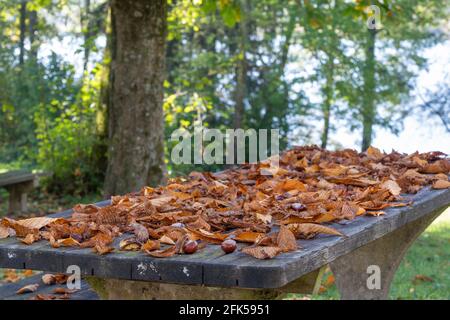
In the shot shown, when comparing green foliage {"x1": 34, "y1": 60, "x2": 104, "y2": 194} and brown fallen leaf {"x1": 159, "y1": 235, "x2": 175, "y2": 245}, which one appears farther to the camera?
green foliage {"x1": 34, "y1": 60, "x2": 104, "y2": 194}

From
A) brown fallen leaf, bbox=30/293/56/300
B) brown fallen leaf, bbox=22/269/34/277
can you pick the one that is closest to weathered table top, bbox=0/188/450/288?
brown fallen leaf, bbox=30/293/56/300

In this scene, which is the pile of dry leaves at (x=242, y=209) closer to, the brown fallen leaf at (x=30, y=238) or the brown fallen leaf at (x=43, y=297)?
the brown fallen leaf at (x=30, y=238)

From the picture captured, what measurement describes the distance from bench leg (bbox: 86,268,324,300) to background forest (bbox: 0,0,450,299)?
154 inches

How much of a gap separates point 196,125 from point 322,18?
9.14 feet

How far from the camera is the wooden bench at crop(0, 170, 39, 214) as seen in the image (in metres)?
8.65

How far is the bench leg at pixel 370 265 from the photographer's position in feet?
13.6

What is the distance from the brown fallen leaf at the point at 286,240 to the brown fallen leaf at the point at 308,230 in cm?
10

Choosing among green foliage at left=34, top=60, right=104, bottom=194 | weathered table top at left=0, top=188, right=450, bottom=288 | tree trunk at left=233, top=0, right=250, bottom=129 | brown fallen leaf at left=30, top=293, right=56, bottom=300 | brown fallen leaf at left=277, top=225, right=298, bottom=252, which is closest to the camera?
weathered table top at left=0, top=188, right=450, bottom=288

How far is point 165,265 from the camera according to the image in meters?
2.15

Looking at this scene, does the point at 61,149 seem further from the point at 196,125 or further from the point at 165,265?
the point at 165,265

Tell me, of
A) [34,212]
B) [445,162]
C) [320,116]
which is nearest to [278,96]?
[320,116]

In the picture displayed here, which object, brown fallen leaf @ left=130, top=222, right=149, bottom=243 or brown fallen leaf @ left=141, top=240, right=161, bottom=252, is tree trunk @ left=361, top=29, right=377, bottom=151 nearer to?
brown fallen leaf @ left=130, top=222, right=149, bottom=243

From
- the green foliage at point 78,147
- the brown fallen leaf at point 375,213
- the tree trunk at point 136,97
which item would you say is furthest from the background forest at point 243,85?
the brown fallen leaf at point 375,213

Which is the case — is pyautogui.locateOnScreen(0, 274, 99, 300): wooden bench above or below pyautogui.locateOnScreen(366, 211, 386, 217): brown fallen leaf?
below
